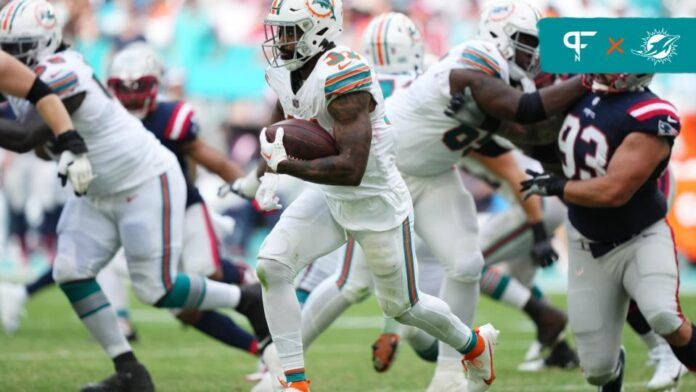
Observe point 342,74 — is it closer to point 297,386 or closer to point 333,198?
point 333,198

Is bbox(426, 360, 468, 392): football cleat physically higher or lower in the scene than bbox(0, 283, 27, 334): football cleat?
higher

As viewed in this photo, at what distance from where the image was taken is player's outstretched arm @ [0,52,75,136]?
17.0ft

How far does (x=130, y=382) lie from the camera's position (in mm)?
5582

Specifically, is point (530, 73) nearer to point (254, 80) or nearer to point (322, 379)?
point (322, 379)

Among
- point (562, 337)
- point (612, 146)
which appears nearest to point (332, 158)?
point (612, 146)

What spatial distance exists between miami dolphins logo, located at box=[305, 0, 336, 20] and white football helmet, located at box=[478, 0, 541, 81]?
1.18 m

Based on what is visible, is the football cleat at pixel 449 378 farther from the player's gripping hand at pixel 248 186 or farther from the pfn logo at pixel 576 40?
the pfn logo at pixel 576 40

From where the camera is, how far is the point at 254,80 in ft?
49.1

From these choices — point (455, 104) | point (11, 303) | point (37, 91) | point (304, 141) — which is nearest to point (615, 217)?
point (455, 104)

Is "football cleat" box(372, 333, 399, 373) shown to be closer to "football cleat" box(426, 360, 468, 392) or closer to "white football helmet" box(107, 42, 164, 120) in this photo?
"football cleat" box(426, 360, 468, 392)

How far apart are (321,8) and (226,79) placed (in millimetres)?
10534

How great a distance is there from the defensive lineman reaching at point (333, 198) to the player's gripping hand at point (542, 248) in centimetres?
100

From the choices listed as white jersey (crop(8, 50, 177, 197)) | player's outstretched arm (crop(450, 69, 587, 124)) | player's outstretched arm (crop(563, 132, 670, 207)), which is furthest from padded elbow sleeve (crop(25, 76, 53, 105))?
player's outstretched arm (crop(563, 132, 670, 207))

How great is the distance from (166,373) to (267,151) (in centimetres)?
248
